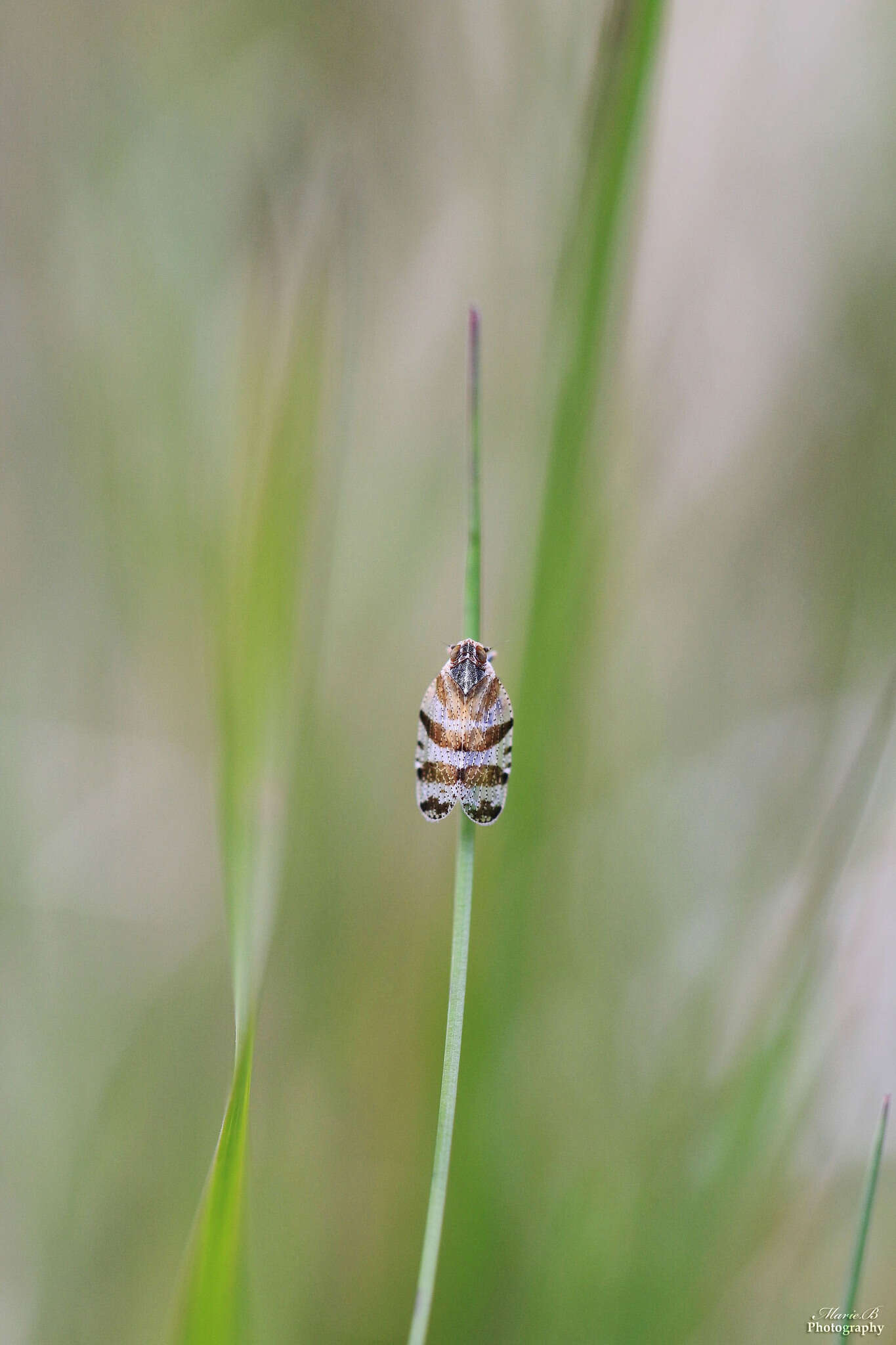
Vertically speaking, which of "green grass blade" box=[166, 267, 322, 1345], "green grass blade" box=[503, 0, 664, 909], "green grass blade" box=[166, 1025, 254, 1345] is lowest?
"green grass blade" box=[166, 1025, 254, 1345]

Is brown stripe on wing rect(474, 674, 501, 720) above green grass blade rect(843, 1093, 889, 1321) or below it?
above

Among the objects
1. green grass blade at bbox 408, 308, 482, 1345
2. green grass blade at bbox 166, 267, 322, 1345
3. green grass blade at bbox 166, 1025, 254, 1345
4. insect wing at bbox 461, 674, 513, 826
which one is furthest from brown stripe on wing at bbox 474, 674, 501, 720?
green grass blade at bbox 166, 1025, 254, 1345

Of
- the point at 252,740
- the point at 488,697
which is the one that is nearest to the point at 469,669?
the point at 488,697

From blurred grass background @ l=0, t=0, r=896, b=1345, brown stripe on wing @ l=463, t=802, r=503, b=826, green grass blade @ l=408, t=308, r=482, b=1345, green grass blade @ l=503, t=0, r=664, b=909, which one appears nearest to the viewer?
green grass blade @ l=408, t=308, r=482, b=1345

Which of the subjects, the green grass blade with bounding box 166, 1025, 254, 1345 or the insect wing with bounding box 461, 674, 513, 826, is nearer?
the green grass blade with bounding box 166, 1025, 254, 1345

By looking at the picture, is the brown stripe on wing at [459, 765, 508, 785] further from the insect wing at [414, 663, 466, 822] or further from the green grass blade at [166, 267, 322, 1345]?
the green grass blade at [166, 267, 322, 1345]

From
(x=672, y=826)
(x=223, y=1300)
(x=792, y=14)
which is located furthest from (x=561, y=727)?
(x=792, y=14)

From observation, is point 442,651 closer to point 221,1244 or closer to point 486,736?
point 486,736

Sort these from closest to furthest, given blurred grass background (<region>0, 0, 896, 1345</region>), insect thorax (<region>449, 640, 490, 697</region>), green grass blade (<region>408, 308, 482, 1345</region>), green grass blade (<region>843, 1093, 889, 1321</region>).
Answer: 1. green grass blade (<region>408, 308, 482, 1345</region>)
2. green grass blade (<region>843, 1093, 889, 1321</region>)
3. insect thorax (<region>449, 640, 490, 697</region>)
4. blurred grass background (<region>0, 0, 896, 1345</region>)

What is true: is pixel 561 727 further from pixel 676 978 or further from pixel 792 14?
pixel 792 14
